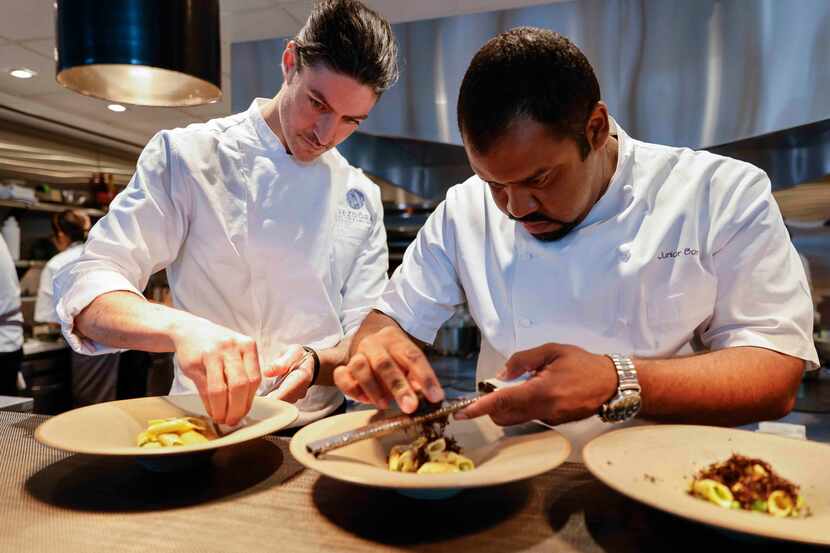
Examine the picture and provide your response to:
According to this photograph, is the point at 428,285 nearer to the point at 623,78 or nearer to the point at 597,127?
the point at 597,127

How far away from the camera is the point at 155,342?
50.1 inches

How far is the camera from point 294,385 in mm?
1486

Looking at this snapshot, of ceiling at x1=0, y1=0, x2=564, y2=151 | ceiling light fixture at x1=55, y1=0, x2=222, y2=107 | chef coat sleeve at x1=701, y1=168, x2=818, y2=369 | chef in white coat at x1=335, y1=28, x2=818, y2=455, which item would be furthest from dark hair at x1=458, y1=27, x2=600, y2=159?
ceiling at x1=0, y1=0, x2=564, y2=151

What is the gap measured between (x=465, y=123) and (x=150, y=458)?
A: 2.69 ft

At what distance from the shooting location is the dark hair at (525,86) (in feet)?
3.71

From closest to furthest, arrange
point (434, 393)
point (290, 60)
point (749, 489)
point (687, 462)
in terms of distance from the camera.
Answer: point (749, 489), point (687, 462), point (434, 393), point (290, 60)

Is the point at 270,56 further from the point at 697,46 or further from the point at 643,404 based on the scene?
the point at 643,404

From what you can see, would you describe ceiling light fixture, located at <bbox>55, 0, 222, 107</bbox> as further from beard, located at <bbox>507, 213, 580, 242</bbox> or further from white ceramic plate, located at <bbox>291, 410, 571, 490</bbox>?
white ceramic plate, located at <bbox>291, 410, 571, 490</bbox>

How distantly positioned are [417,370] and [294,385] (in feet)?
1.75

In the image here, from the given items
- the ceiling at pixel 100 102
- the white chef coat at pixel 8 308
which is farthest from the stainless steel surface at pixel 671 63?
the white chef coat at pixel 8 308

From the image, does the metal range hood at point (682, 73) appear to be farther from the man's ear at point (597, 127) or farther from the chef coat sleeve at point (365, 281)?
the man's ear at point (597, 127)

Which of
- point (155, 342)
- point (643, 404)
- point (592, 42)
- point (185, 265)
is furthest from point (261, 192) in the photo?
point (592, 42)

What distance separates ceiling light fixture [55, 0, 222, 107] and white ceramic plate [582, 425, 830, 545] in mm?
1393

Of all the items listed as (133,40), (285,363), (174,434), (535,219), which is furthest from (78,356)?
(535,219)
